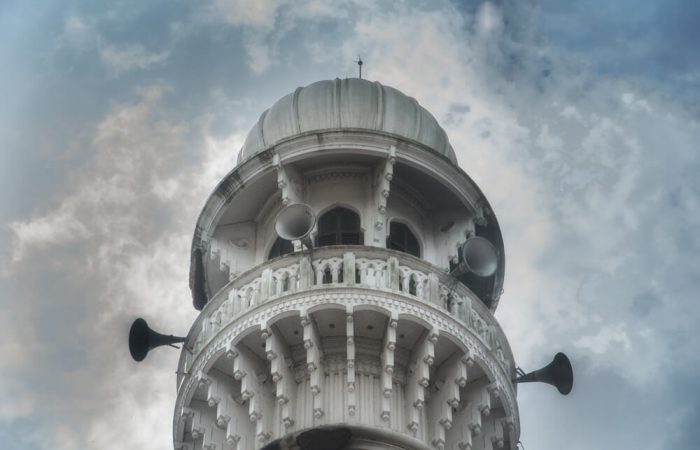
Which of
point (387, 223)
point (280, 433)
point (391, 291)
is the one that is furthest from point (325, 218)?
point (280, 433)

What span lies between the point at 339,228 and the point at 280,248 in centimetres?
131

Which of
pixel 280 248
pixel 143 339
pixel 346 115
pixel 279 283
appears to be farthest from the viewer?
pixel 346 115

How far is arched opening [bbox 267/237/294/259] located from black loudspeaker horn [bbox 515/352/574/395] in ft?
17.2

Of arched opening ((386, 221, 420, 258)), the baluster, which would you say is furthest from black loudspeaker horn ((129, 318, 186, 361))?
arched opening ((386, 221, 420, 258))

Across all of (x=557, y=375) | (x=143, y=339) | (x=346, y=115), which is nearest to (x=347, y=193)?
(x=346, y=115)

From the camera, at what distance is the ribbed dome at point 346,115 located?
92.4 feet

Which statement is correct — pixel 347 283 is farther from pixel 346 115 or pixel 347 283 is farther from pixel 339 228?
A: pixel 346 115

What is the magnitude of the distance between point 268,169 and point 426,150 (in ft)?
10.5

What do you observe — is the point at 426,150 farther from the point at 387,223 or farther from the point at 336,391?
the point at 336,391

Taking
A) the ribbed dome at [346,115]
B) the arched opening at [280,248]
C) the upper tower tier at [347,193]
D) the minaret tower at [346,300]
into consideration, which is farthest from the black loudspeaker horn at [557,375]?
the arched opening at [280,248]

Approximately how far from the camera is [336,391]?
24.4 m

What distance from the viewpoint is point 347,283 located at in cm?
2472

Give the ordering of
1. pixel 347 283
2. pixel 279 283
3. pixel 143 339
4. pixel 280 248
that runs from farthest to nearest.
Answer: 1. pixel 280 248
2. pixel 143 339
3. pixel 279 283
4. pixel 347 283

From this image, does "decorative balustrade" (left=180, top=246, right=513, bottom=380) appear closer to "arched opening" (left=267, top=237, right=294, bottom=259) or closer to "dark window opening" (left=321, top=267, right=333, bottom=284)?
"dark window opening" (left=321, top=267, right=333, bottom=284)
